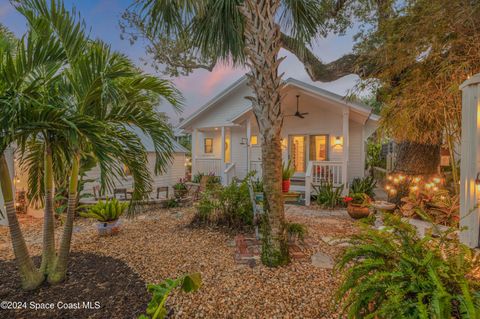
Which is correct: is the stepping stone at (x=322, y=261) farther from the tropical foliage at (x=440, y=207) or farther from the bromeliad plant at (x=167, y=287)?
the bromeliad plant at (x=167, y=287)

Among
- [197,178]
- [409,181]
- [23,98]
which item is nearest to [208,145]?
[197,178]

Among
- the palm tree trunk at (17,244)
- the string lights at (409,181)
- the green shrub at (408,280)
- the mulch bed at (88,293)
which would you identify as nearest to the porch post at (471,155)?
the green shrub at (408,280)

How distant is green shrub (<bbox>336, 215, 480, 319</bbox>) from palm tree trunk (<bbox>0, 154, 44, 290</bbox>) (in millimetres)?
3671

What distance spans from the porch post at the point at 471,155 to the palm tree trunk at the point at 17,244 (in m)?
5.63

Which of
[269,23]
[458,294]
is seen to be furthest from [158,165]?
[458,294]

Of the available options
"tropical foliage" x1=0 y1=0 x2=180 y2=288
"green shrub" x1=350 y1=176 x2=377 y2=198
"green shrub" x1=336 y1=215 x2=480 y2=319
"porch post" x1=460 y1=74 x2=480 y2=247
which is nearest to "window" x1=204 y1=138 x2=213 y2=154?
"green shrub" x1=350 y1=176 x2=377 y2=198

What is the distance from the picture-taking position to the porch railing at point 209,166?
40.0 ft

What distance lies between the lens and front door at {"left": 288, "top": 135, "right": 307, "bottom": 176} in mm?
10781

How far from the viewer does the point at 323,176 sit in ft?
30.0

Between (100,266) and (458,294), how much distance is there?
170 inches

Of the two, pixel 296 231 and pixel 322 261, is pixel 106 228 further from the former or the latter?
pixel 322 261

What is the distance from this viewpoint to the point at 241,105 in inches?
501

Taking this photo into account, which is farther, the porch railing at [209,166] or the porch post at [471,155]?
the porch railing at [209,166]

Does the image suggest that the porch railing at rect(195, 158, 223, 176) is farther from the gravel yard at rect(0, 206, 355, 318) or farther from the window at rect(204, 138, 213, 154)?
the gravel yard at rect(0, 206, 355, 318)
